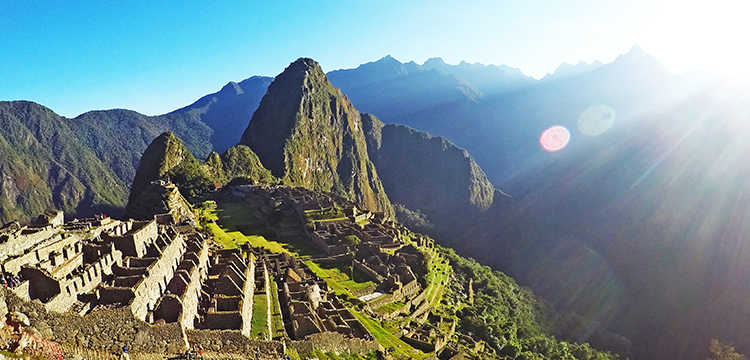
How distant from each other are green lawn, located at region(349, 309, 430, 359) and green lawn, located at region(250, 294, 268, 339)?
874cm

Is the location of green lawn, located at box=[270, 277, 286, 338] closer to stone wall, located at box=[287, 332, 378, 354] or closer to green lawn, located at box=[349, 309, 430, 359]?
stone wall, located at box=[287, 332, 378, 354]

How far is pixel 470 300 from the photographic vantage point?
6188 cm

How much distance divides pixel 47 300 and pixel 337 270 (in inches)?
1269

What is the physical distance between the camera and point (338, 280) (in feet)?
142

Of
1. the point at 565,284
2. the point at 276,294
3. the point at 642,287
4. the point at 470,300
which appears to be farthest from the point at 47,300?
the point at 642,287

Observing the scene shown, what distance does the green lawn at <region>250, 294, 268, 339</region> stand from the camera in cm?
2150

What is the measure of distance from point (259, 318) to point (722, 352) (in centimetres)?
11100

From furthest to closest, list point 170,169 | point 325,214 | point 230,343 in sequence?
1. point 170,169
2. point 325,214
3. point 230,343

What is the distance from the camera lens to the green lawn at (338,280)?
4078 cm

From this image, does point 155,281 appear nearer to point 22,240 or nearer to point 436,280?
point 22,240

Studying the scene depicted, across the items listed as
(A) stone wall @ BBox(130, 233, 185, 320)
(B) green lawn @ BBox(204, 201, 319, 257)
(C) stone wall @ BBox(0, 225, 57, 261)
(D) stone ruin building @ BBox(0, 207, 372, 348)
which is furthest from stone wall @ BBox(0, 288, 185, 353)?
(B) green lawn @ BBox(204, 201, 319, 257)

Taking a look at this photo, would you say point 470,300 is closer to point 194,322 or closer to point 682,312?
point 194,322

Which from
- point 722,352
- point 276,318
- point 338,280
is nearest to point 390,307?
point 338,280

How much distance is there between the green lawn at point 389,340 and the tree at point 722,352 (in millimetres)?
85555
